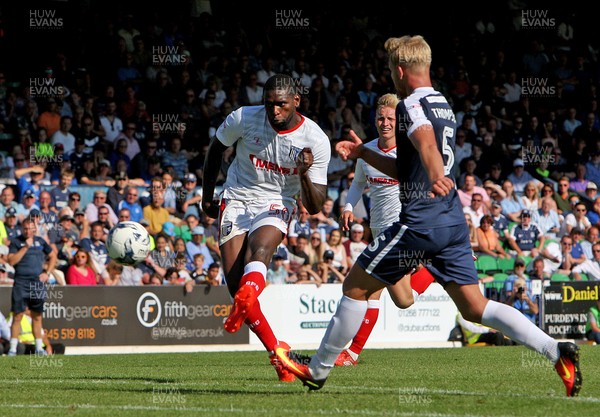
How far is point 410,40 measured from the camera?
690 cm

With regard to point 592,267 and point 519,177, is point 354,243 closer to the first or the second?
point 592,267

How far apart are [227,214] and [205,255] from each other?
9.98 m

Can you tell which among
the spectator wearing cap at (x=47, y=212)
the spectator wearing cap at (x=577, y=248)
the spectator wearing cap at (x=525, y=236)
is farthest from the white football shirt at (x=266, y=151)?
the spectator wearing cap at (x=577, y=248)

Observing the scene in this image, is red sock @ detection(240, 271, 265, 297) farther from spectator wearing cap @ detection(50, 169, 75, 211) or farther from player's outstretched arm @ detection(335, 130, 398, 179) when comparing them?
spectator wearing cap @ detection(50, 169, 75, 211)

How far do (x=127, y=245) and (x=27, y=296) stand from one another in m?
4.66

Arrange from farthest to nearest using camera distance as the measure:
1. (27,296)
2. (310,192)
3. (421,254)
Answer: (27,296) < (310,192) < (421,254)

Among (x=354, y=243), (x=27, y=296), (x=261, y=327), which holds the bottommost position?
(x=27, y=296)

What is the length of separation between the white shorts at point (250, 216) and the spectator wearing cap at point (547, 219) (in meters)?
13.9

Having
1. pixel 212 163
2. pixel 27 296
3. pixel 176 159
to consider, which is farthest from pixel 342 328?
pixel 176 159

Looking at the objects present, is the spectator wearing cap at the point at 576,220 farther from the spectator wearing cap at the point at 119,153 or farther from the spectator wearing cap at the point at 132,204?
the spectator wearing cap at the point at 119,153

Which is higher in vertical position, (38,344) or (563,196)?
(563,196)

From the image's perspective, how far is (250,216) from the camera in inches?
357

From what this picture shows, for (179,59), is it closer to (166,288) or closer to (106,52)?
(106,52)

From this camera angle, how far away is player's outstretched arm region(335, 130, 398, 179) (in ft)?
22.3
